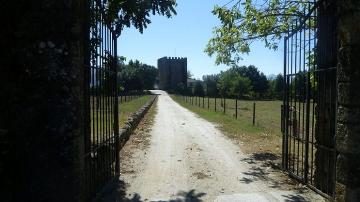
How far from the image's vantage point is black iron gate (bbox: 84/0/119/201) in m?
6.02

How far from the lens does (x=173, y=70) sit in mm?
118562

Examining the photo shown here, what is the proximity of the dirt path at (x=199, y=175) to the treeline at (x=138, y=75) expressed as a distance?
84521mm

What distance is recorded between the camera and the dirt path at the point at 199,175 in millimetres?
7211

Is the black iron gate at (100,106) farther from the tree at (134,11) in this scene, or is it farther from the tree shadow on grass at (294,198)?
the tree shadow on grass at (294,198)

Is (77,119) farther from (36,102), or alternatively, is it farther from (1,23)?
(1,23)

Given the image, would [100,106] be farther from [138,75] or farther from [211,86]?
[138,75]

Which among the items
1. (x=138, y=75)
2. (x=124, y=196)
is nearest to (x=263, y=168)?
(x=124, y=196)

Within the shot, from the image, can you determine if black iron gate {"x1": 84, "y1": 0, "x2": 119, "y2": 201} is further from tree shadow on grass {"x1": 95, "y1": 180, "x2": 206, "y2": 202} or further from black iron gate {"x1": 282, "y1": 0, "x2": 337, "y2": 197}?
black iron gate {"x1": 282, "y1": 0, "x2": 337, "y2": 197}

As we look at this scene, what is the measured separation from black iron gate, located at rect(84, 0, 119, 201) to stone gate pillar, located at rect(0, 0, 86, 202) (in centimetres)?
87

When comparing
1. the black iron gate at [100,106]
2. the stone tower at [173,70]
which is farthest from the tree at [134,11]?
the stone tower at [173,70]

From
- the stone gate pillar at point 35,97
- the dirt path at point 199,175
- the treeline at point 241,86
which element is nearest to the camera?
the stone gate pillar at point 35,97

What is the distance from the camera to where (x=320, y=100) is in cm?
746

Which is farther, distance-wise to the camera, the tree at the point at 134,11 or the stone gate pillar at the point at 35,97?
the tree at the point at 134,11

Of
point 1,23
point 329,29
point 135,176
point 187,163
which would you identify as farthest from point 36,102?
point 187,163
